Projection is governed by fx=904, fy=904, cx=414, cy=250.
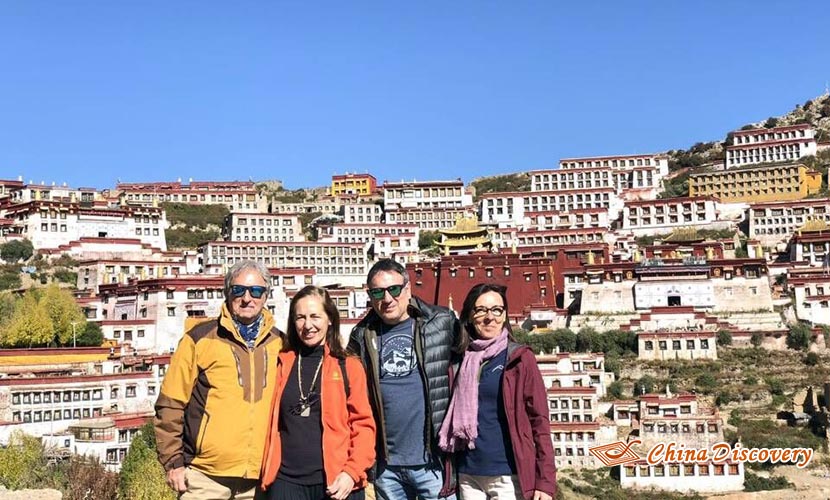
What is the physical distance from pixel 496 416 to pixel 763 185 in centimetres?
6865

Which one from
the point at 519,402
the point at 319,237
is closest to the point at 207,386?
the point at 519,402

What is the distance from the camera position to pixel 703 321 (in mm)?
43156

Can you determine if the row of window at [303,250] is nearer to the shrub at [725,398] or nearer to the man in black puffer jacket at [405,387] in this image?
the shrub at [725,398]

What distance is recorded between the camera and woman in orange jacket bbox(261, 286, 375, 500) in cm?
637

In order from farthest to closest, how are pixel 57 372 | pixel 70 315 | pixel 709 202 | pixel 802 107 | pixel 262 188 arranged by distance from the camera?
1. pixel 802 107
2. pixel 262 188
3. pixel 709 202
4. pixel 70 315
5. pixel 57 372

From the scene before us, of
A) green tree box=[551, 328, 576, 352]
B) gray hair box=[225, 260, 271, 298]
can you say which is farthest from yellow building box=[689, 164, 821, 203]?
gray hair box=[225, 260, 271, 298]

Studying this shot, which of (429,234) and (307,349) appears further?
(429,234)

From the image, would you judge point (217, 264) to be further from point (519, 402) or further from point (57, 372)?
point (519, 402)

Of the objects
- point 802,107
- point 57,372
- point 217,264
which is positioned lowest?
point 57,372

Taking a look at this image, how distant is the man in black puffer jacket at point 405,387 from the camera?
22.2 ft

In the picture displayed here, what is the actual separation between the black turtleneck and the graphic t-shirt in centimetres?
57

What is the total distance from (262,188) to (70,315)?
2263 inches

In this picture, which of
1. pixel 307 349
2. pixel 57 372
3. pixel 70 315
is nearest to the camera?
pixel 307 349

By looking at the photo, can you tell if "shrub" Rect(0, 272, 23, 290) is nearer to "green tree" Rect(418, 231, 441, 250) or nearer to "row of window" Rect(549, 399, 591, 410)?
"green tree" Rect(418, 231, 441, 250)
